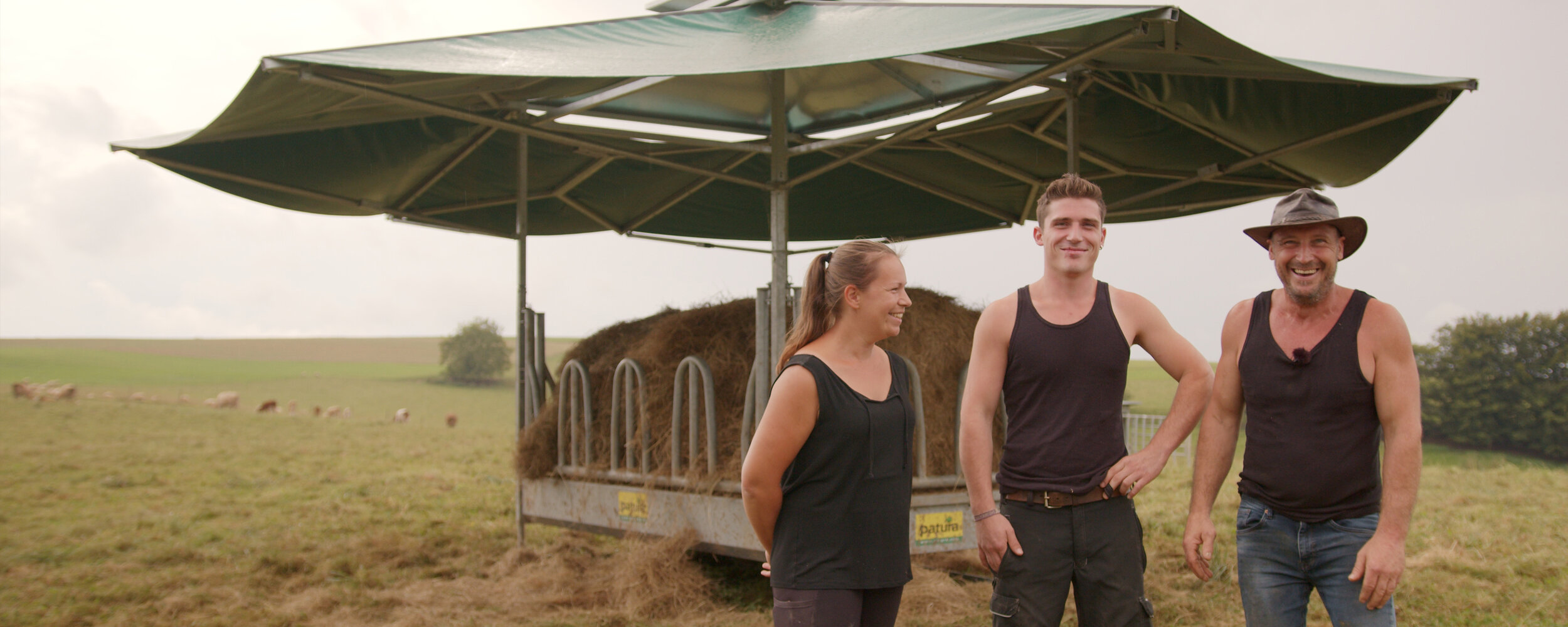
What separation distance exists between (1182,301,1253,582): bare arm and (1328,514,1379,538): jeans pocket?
0.96 feet

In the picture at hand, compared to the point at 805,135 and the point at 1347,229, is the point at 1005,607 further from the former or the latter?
the point at 805,135

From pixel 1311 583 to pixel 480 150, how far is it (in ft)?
21.9

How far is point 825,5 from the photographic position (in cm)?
539

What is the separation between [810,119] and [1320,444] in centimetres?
591

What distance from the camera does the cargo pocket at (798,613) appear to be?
2070 mm

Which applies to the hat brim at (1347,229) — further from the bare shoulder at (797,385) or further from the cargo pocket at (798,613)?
the cargo pocket at (798,613)

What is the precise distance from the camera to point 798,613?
2.08 m

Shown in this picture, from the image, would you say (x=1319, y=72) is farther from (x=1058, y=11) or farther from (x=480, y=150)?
(x=480, y=150)

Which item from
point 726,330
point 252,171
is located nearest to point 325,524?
point 252,171

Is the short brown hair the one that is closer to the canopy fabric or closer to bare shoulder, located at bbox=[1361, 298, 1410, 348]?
bare shoulder, located at bbox=[1361, 298, 1410, 348]

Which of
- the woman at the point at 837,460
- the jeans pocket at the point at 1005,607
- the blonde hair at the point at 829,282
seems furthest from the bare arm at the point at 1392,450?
the blonde hair at the point at 829,282

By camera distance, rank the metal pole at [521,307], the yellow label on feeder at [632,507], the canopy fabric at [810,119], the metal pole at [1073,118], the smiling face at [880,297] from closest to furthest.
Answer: the smiling face at [880,297] < the canopy fabric at [810,119] < the metal pole at [1073,118] < the yellow label on feeder at [632,507] < the metal pole at [521,307]

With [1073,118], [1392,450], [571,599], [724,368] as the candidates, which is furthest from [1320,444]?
[571,599]

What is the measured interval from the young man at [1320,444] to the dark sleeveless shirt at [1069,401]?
37 centimetres
